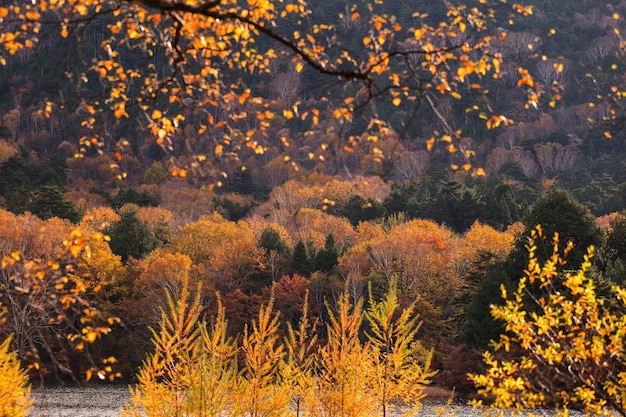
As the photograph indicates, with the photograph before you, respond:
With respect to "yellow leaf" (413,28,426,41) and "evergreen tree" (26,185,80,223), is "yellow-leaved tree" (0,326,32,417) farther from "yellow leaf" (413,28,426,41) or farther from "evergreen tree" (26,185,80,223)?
"evergreen tree" (26,185,80,223)

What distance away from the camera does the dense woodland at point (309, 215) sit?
541 inches

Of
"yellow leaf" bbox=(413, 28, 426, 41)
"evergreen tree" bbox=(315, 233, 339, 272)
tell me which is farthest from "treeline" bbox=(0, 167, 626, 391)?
"yellow leaf" bbox=(413, 28, 426, 41)

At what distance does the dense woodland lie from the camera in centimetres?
1374

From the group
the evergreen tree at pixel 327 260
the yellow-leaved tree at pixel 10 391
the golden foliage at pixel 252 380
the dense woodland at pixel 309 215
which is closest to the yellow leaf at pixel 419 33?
the dense woodland at pixel 309 215

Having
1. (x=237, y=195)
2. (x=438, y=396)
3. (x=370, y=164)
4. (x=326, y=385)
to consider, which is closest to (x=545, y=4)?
(x=370, y=164)

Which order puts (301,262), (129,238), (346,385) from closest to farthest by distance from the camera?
(346,385) < (301,262) < (129,238)

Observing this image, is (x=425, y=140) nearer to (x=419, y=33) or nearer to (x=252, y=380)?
(x=252, y=380)

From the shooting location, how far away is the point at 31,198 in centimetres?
7488

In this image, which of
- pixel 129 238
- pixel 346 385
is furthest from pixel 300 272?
pixel 346 385

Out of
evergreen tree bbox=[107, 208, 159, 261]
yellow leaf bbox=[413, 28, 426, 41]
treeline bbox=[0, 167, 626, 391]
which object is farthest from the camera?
evergreen tree bbox=[107, 208, 159, 261]

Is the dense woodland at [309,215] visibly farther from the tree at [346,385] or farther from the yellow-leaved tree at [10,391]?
the tree at [346,385]

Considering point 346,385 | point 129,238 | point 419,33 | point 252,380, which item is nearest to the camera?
point 419,33

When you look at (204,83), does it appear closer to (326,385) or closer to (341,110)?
(341,110)

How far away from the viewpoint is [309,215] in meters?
88.5
